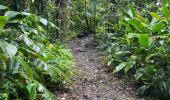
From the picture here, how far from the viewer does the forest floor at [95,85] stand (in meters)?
5.27

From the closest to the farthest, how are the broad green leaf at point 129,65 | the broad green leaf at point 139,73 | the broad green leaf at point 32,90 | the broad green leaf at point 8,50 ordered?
the broad green leaf at point 8,50
the broad green leaf at point 32,90
the broad green leaf at point 139,73
the broad green leaf at point 129,65

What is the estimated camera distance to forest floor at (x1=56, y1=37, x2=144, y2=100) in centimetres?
A: 527

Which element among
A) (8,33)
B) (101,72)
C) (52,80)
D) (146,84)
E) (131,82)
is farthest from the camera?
(101,72)

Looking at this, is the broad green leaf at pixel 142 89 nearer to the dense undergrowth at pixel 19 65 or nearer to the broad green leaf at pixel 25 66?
the dense undergrowth at pixel 19 65

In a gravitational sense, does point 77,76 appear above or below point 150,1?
below

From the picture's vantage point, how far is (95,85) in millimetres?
5922

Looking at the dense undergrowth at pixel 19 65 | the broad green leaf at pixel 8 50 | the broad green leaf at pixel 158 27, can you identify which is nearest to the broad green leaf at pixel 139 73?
the broad green leaf at pixel 158 27

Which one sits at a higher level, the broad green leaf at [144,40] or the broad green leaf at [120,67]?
the broad green leaf at [144,40]

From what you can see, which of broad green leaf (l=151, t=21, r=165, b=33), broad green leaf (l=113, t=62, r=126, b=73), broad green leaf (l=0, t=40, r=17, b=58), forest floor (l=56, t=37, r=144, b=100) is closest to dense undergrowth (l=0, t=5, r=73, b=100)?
broad green leaf (l=0, t=40, r=17, b=58)

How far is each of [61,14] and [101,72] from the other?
2459 mm

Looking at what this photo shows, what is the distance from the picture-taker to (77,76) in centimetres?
635

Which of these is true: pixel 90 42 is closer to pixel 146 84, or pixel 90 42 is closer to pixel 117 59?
pixel 117 59

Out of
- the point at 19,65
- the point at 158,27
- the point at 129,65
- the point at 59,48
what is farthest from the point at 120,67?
the point at 19,65

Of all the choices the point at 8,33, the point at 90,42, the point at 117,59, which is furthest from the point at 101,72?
the point at 90,42
